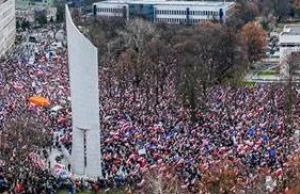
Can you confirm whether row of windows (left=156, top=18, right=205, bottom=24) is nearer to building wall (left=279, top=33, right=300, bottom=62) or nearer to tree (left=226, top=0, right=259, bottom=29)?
tree (left=226, top=0, right=259, bottom=29)

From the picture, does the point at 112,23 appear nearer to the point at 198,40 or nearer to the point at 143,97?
the point at 198,40

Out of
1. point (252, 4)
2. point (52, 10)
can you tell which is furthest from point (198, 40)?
point (52, 10)

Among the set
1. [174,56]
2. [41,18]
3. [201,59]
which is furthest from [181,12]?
[201,59]

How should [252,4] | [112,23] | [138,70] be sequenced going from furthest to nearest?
[252,4], [112,23], [138,70]

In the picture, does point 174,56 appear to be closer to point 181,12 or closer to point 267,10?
point 267,10

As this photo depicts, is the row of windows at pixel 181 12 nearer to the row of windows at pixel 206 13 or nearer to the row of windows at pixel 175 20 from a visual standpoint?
the row of windows at pixel 206 13

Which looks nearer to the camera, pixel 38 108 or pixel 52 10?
pixel 38 108
